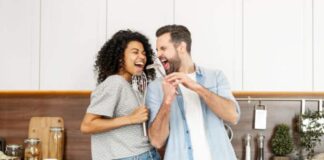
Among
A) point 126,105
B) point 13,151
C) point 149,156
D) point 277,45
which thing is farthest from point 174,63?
point 13,151

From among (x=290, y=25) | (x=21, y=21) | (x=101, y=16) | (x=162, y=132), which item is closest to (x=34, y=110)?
(x=21, y=21)

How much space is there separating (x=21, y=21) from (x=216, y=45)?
117cm

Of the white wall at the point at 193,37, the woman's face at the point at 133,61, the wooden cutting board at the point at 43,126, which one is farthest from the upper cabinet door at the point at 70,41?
the woman's face at the point at 133,61

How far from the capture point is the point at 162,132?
5.87ft

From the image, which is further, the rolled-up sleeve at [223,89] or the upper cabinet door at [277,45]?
the upper cabinet door at [277,45]

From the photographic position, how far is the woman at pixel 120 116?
185 cm

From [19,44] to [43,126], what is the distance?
51 centimetres

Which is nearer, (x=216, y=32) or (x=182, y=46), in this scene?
(x=182, y=46)

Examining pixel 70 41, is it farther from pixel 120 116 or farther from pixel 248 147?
pixel 248 147

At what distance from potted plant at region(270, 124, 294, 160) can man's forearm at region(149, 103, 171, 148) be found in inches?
41.0

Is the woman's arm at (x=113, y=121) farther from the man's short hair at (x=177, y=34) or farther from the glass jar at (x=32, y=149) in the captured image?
the glass jar at (x=32, y=149)

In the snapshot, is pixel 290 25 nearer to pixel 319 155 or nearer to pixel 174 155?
pixel 319 155

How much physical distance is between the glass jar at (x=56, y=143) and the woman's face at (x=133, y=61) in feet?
3.14

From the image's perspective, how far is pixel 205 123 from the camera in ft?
6.03
